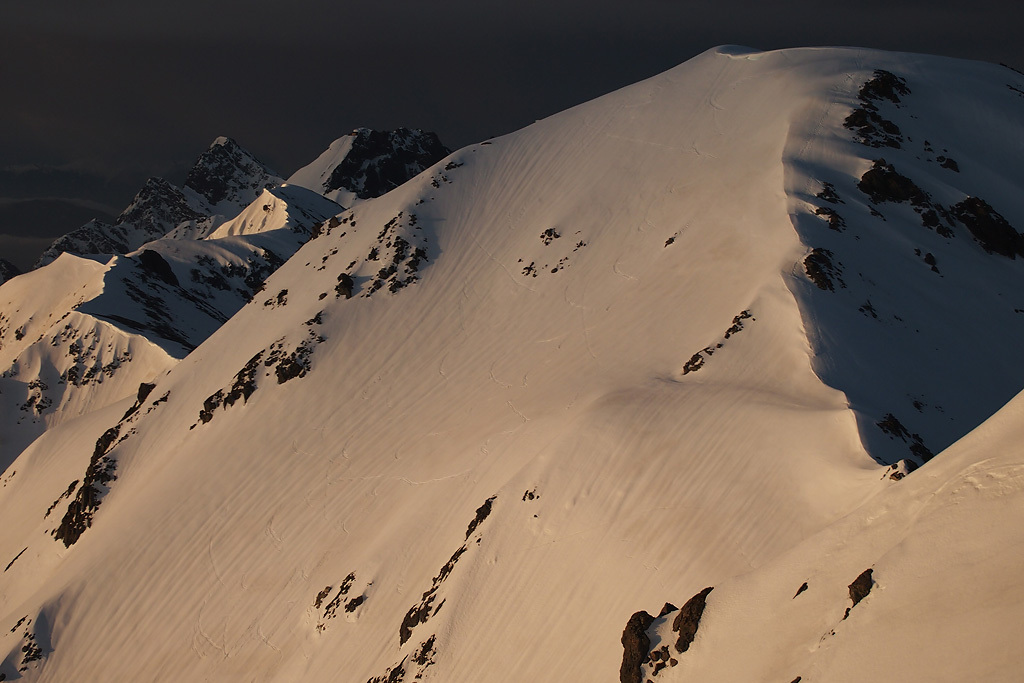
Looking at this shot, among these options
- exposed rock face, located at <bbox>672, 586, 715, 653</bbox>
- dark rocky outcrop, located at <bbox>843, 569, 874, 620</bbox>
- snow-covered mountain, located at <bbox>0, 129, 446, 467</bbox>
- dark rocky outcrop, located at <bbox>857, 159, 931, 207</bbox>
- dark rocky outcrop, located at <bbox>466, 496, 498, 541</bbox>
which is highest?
dark rocky outcrop, located at <bbox>843, 569, 874, 620</bbox>

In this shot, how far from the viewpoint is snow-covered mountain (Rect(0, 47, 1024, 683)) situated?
1728 centimetres

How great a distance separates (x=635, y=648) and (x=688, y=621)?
4.59 ft

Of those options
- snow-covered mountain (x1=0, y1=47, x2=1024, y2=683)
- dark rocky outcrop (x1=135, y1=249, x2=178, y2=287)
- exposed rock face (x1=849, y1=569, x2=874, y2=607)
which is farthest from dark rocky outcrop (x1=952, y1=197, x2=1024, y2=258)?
dark rocky outcrop (x1=135, y1=249, x2=178, y2=287)

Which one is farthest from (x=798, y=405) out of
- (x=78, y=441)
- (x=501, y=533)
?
(x=78, y=441)

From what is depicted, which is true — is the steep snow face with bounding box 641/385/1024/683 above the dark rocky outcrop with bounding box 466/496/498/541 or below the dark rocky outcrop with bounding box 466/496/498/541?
above

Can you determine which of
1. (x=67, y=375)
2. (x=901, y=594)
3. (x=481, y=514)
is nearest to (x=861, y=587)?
(x=901, y=594)

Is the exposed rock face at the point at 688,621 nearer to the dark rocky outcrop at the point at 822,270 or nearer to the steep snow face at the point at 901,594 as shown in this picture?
the steep snow face at the point at 901,594

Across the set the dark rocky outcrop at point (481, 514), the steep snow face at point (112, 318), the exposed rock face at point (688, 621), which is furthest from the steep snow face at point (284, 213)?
the exposed rock face at point (688, 621)

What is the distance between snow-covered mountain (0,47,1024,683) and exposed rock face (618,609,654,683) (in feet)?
0.28

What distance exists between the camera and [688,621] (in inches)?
731

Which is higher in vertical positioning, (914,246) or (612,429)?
(914,246)

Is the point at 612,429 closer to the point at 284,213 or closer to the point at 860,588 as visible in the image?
the point at 860,588

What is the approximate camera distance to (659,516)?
24969mm

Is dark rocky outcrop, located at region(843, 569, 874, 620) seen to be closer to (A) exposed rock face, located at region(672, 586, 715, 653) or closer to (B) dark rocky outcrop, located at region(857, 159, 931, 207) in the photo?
(A) exposed rock face, located at region(672, 586, 715, 653)
